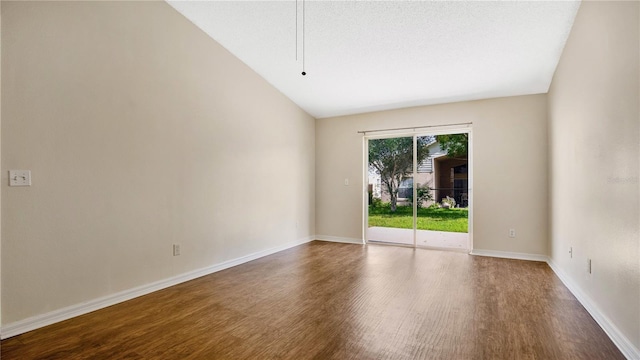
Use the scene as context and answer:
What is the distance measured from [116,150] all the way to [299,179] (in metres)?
3.29

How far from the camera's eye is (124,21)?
3.00 m

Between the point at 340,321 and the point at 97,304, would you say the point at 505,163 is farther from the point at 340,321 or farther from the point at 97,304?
the point at 97,304

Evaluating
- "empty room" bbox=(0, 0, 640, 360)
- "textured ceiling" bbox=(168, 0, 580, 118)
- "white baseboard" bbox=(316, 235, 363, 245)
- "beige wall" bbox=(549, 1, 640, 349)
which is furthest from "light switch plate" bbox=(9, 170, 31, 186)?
"white baseboard" bbox=(316, 235, 363, 245)

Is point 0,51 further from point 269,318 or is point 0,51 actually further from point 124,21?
point 269,318

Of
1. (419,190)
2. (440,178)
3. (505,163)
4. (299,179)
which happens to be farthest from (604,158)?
(299,179)

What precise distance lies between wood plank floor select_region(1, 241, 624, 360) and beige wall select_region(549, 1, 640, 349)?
13.1 inches

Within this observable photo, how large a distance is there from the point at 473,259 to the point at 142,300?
4317 mm

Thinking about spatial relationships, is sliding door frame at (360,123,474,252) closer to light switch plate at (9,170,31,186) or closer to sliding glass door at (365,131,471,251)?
sliding glass door at (365,131,471,251)

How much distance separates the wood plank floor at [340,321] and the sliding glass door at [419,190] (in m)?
1.50

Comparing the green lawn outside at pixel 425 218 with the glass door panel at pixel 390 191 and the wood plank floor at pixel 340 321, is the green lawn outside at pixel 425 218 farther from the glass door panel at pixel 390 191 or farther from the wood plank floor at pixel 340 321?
the wood plank floor at pixel 340 321

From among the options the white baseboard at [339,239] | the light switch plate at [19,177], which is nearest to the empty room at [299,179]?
the light switch plate at [19,177]

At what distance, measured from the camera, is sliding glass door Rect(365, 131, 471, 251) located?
17.0ft

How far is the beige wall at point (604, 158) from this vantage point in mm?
1943

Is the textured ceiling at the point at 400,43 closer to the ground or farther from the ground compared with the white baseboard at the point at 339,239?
farther from the ground
